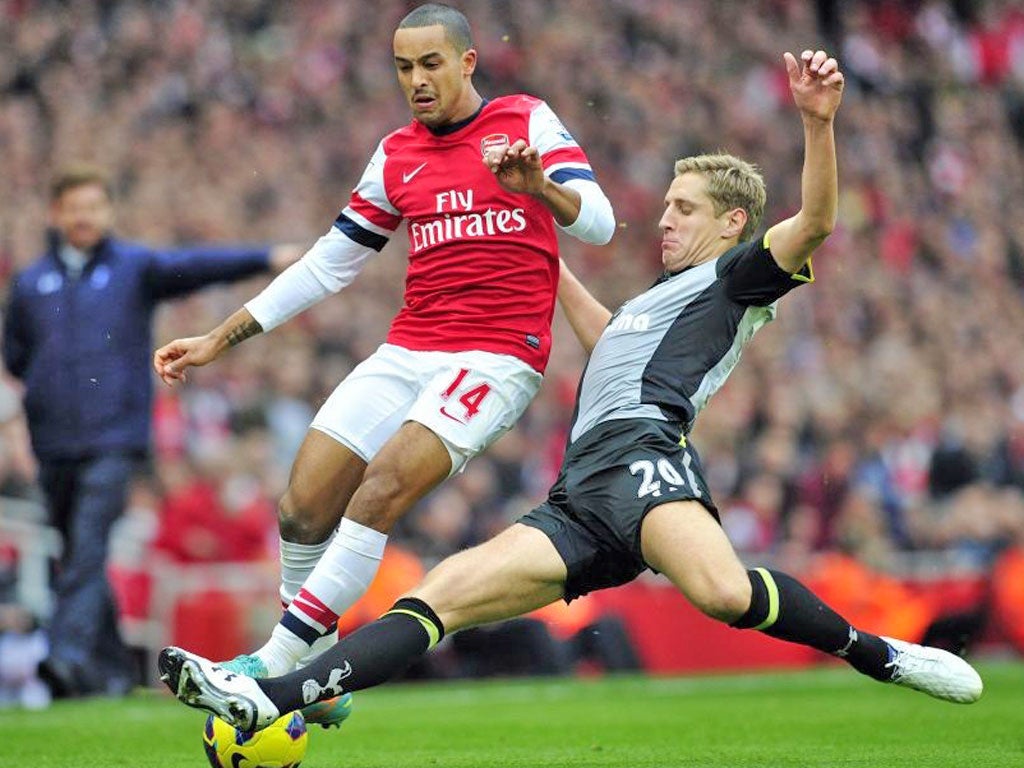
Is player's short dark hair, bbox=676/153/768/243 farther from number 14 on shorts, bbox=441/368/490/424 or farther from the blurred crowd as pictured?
the blurred crowd

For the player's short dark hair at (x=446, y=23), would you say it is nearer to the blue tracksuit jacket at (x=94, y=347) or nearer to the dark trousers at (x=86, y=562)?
the blue tracksuit jacket at (x=94, y=347)

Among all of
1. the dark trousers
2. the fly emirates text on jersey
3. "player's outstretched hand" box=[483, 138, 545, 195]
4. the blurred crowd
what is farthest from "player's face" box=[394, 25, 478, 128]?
the blurred crowd

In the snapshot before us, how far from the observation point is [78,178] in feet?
33.8

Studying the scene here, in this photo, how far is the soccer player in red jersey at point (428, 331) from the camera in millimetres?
6953

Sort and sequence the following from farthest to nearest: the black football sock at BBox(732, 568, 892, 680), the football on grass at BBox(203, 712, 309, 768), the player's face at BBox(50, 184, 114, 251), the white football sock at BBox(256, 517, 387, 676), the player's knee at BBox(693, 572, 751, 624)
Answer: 1. the player's face at BBox(50, 184, 114, 251)
2. the white football sock at BBox(256, 517, 387, 676)
3. the football on grass at BBox(203, 712, 309, 768)
4. the black football sock at BBox(732, 568, 892, 680)
5. the player's knee at BBox(693, 572, 751, 624)

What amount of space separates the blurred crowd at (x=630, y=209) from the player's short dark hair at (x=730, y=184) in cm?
526

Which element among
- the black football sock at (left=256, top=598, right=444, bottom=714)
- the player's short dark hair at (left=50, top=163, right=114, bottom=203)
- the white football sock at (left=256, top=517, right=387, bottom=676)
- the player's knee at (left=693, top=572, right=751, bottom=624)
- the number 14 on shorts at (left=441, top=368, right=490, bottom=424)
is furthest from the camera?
the player's short dark hair at (left=50, top=163, right=114, bottom=203)

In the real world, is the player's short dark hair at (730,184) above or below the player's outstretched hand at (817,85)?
below

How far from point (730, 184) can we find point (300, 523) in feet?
6.55

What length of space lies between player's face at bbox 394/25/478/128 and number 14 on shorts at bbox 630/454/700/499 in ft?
5.08

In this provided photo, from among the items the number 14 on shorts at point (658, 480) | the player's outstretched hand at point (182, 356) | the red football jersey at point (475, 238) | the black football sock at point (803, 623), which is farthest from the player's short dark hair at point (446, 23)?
the black football sock at point (803, 623)

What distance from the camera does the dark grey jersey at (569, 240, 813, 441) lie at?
6.79 metres

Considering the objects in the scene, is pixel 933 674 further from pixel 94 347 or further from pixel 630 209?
pixel 630 209

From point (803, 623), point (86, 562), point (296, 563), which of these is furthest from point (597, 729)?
point (86, 562)
